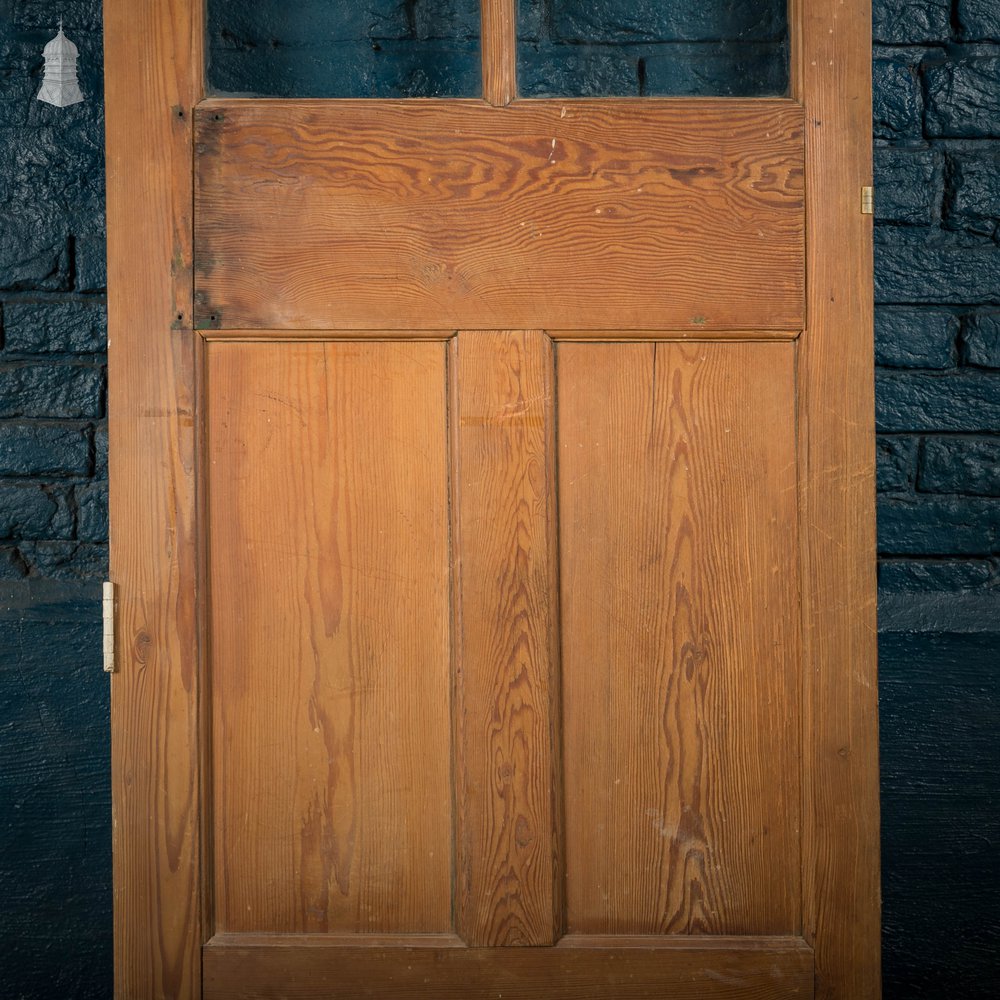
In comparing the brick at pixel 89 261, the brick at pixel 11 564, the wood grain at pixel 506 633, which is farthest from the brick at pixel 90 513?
the wood grain at pixel 506 633

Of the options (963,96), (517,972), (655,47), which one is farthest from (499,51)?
(517,972)

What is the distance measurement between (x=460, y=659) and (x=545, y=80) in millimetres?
974

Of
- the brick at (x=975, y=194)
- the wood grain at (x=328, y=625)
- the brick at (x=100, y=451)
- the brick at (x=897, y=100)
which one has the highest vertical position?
the brick at (x=897, y=100)

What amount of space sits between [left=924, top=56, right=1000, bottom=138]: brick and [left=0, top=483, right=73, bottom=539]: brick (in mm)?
1624

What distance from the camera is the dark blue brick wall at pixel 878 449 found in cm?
154

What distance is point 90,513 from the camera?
157 cm

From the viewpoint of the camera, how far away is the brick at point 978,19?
1552 mm

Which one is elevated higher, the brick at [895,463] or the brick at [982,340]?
the brick at [982,340]

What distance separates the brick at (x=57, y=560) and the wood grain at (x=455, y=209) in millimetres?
458

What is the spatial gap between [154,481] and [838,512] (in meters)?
1.13

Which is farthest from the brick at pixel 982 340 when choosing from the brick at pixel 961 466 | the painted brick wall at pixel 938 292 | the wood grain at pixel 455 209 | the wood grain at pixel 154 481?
the wood grain at pixel 154 481

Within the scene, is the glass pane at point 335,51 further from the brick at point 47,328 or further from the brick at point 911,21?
the brick at point 911,21

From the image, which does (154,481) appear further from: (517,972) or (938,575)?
(938,575)

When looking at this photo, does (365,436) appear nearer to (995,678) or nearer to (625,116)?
(625,116)
